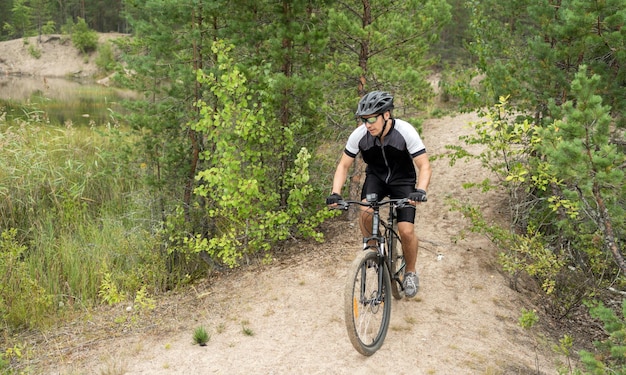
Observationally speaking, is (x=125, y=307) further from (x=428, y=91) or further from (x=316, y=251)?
(x=428, y=91)

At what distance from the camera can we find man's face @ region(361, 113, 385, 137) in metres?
4.24

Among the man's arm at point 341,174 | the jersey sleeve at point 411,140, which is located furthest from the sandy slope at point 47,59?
the jersey sleeve at point 411,140

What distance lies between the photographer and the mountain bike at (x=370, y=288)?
3930 mm

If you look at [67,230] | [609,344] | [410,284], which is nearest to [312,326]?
[410,284]

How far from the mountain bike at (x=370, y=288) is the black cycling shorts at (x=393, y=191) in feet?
0.44

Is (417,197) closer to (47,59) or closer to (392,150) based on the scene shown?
(392,150)

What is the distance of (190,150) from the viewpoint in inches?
280

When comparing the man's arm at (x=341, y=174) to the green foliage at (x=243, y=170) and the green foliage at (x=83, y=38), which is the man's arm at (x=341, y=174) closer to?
the green foliage at (x=243, y=170)

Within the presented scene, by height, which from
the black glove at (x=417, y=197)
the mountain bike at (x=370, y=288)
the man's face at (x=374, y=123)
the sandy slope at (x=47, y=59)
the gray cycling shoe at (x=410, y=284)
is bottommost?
the sandy slope at (x=47, y=59)

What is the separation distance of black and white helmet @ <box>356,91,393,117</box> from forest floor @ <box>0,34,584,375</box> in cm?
148

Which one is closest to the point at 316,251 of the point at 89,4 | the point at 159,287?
the point at 159,287

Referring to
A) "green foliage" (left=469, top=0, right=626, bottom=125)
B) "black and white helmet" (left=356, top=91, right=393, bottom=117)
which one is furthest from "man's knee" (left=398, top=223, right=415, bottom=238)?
"green foliage" (left=469, top=0, right=626, bottom=125)

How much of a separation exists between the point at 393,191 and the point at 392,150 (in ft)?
1.44

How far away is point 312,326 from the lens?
4.93m
